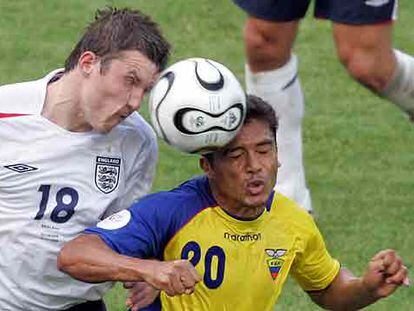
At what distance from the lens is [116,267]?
17.3 ft

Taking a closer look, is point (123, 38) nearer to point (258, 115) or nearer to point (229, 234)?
point (258, 115)

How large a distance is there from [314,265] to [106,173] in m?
0.78

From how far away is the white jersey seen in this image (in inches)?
228

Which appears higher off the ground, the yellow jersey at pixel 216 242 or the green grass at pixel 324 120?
the yellow jersey at pixel 216 242

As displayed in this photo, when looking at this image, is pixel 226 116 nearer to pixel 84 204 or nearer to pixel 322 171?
pixel 84 204

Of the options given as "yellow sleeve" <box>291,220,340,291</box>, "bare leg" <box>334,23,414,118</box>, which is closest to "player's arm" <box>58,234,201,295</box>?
"yellow sleeve" <box>291,220,340,291</box>

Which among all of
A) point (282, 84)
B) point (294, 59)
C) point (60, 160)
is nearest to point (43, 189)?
point (60, 160)

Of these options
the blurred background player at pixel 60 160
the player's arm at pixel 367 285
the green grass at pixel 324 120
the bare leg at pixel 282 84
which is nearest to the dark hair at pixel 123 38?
the blurred background player at pixel 60 160

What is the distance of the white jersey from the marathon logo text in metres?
0.50

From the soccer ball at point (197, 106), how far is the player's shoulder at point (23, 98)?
447 mm

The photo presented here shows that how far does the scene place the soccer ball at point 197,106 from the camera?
548 centimetres

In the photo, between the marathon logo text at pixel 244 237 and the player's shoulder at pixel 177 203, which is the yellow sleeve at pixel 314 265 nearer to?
the marathon logo text at pixel 244 237

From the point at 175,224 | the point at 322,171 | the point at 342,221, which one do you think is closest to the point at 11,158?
the point at 175,224

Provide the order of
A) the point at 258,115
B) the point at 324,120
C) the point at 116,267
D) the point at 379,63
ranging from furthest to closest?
1. the point at 324,120
2. the point at 379,63
3. the point at 258,115
4. the point at 116,267
